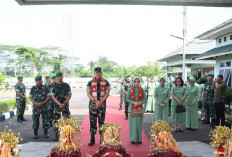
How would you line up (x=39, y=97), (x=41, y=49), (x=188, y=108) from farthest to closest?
(x=41, y=49)
(x=188, y=108)
(x=39, y=97)

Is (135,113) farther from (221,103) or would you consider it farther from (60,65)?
(60,65)

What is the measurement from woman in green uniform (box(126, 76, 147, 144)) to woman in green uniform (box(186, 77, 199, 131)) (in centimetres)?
220

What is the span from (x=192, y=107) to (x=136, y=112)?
2.48 m

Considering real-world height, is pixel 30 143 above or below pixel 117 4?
below

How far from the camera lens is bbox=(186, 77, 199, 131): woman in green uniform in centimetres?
671

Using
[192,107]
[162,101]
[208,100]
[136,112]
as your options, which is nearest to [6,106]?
[136,112]

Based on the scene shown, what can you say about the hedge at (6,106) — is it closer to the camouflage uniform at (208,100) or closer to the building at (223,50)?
the camouflage uniform at (208,100)

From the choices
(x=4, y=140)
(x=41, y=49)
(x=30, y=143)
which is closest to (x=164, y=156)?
(x=4, y=140)

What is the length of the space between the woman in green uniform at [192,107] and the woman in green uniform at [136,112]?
2.20 m

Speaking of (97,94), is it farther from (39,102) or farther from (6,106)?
(6,106)

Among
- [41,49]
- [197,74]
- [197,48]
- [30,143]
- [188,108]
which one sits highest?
[41,49]

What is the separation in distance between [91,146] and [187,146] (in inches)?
90.4

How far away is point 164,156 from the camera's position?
2.28m

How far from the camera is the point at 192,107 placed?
686cm
